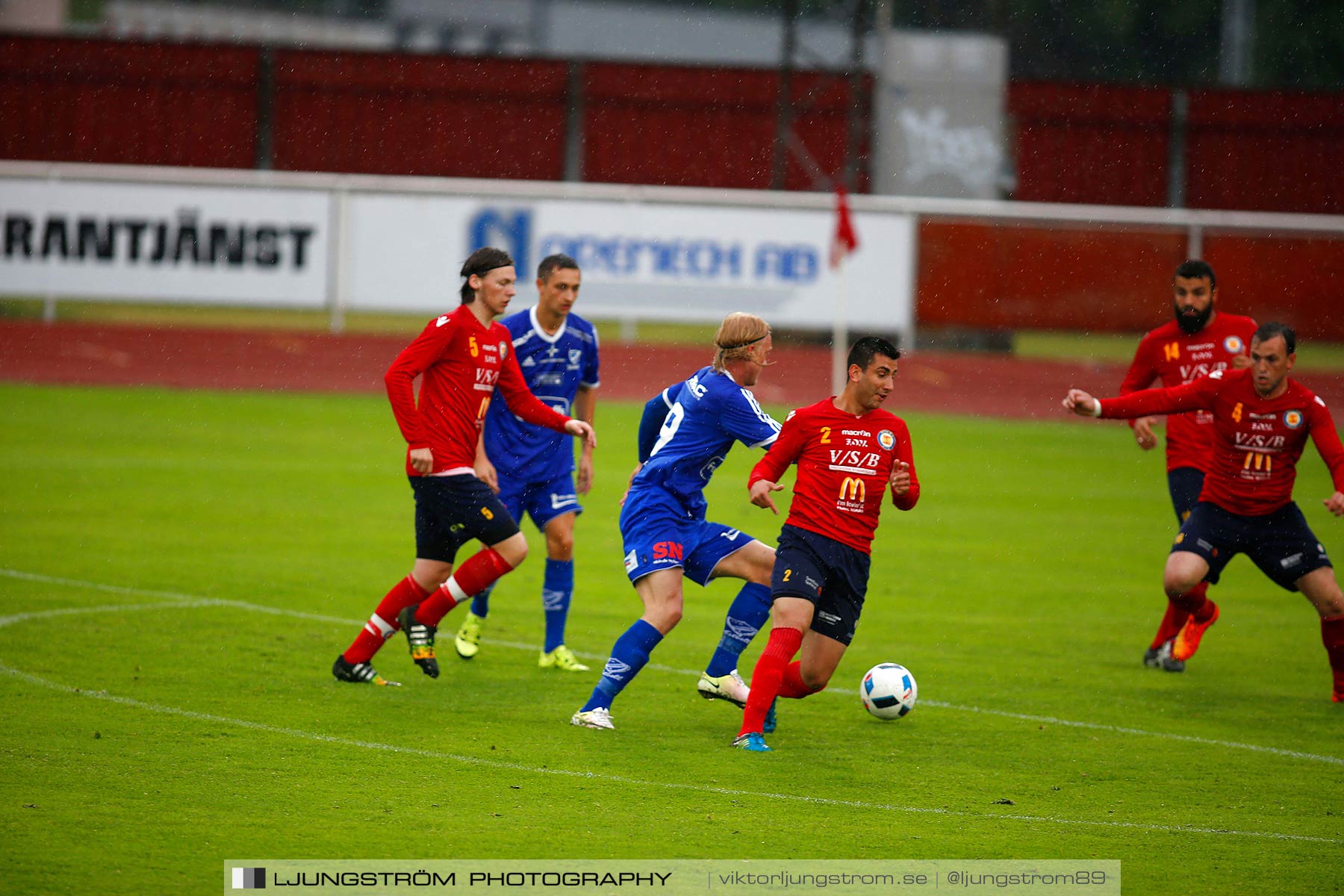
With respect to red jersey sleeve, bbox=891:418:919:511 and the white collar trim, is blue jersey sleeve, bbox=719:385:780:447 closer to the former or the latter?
red jersey sleeve, bbox=891:418:919:511

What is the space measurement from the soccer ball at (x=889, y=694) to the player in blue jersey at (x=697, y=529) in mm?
633

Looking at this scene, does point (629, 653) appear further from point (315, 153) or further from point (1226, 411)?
point (315, 153)

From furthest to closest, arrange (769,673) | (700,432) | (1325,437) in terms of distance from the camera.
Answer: (1325,437), (700,432), (769,673)

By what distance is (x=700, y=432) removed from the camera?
291 inches

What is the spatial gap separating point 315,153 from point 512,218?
44.3 feet

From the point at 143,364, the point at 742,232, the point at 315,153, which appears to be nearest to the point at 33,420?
the point at 143,364

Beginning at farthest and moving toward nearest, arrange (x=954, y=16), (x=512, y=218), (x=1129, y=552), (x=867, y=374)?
(x=954, y=16) → (x=512, y=218) → (x=1129, y=552) → (x=867, y=374)

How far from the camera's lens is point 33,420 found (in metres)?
17.8

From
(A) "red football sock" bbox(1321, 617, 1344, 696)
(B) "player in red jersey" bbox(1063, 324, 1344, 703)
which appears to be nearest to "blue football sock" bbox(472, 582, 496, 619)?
(B) "player in red jersey" bbox(1063, 324, 1344, 703)

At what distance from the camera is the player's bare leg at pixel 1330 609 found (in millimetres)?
8219

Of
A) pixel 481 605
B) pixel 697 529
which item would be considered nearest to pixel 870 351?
pixel 697 529

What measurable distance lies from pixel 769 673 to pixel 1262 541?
3.30 m

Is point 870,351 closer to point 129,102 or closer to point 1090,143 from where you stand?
point 1090,143

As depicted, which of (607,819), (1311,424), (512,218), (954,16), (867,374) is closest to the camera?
(607,819)
